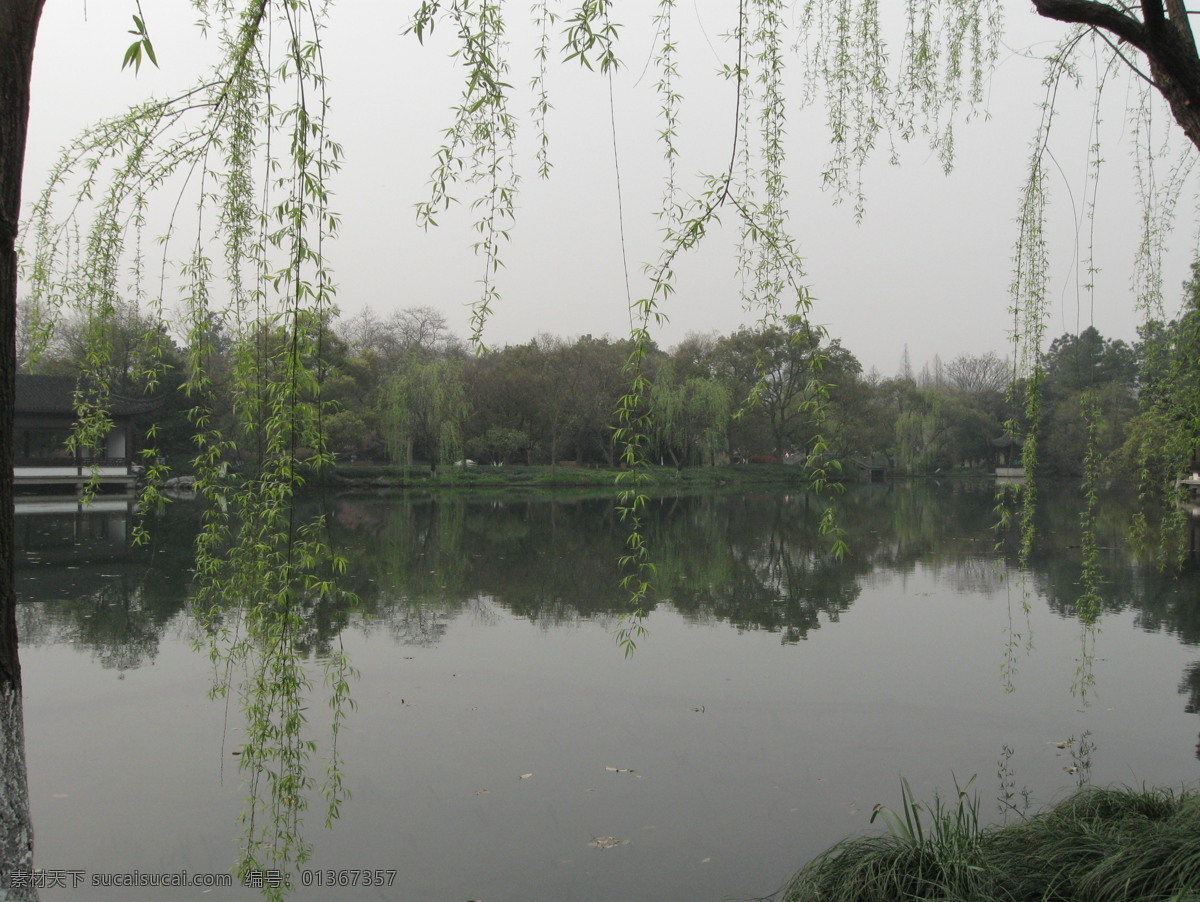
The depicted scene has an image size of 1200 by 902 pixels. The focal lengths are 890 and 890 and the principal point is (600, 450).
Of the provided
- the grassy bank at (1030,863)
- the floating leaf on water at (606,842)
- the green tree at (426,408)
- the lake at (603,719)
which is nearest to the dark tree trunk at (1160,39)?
the grassy bank at (1030,863)

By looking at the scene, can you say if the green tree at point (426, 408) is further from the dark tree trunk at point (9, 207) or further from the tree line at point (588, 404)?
the dark tree trunk at point (9, 207)

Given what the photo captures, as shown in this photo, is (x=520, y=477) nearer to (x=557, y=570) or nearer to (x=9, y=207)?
(x=557, y=570)

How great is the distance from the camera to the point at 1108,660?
6387 mm

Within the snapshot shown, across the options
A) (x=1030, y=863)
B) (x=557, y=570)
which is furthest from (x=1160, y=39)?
(x=557, y=570)

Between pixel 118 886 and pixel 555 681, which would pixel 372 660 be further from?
pixel 118 886

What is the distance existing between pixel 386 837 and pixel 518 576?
23.0 feet

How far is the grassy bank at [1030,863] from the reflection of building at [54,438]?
2159cm

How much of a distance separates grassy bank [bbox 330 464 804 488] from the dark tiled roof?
589cm

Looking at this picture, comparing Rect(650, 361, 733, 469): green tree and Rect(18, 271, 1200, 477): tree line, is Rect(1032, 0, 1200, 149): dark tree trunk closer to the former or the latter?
Rect(18, 271, 1200, 477): tree line

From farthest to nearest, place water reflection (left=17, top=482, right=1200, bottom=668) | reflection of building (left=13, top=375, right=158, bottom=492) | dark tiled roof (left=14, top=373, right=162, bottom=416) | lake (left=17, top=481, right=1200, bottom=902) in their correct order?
reflection of building (left=13, top=375, right=158, bottom=492) < dark tiled roof (left=14, top=373, right=162, bottom=416) < water reflection (left=17, top=482, right=1200, bottom=668) < lake (left=17, top=481, right=1200, bottom=902)

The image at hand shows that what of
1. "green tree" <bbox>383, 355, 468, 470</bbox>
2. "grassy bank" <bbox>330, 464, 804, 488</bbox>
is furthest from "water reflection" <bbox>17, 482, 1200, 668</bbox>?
"grassy bank" <bbox>330, 464, 804, 488</bbox>

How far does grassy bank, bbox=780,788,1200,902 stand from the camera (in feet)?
7.54

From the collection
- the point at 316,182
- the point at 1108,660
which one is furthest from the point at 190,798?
the point at 1108,660

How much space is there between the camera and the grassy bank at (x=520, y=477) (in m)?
27.7
